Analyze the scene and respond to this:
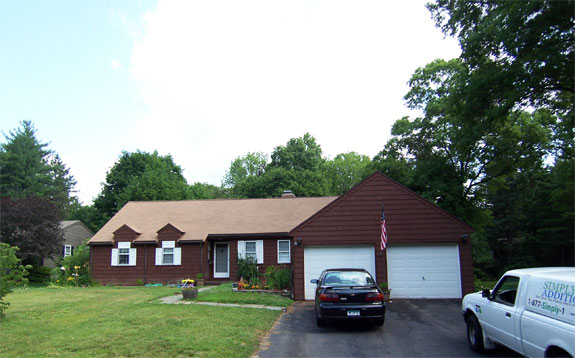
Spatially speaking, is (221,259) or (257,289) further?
(221,259)

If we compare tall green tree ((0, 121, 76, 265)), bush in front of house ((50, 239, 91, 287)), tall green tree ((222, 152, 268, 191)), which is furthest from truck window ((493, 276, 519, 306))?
tall green tree ((222, 152, 268, 191))

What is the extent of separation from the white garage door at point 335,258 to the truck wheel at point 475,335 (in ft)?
25.9

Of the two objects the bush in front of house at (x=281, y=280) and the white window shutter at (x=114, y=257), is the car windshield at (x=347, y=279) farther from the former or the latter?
the white window shutter at (x=114, y=257)

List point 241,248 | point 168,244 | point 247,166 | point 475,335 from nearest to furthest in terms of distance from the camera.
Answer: point 475,335
point 241,248
point 168,244
point 247,166

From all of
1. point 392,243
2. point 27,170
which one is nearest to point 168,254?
point 392,243

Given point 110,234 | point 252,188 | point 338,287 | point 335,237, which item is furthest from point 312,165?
point 338,287

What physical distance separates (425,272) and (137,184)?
1395 inches

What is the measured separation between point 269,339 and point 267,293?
760 cm

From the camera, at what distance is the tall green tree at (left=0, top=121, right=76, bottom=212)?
46.5m

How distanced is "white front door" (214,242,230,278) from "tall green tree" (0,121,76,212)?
99.2 ft

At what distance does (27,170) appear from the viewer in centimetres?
4872

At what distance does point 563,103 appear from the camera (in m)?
16.1

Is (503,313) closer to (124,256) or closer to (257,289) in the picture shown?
(257,289)

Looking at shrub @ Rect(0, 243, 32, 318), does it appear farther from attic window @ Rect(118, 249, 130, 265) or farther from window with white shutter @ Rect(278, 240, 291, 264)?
window with white shutter @ Rect(278, 240, 291, 264)
